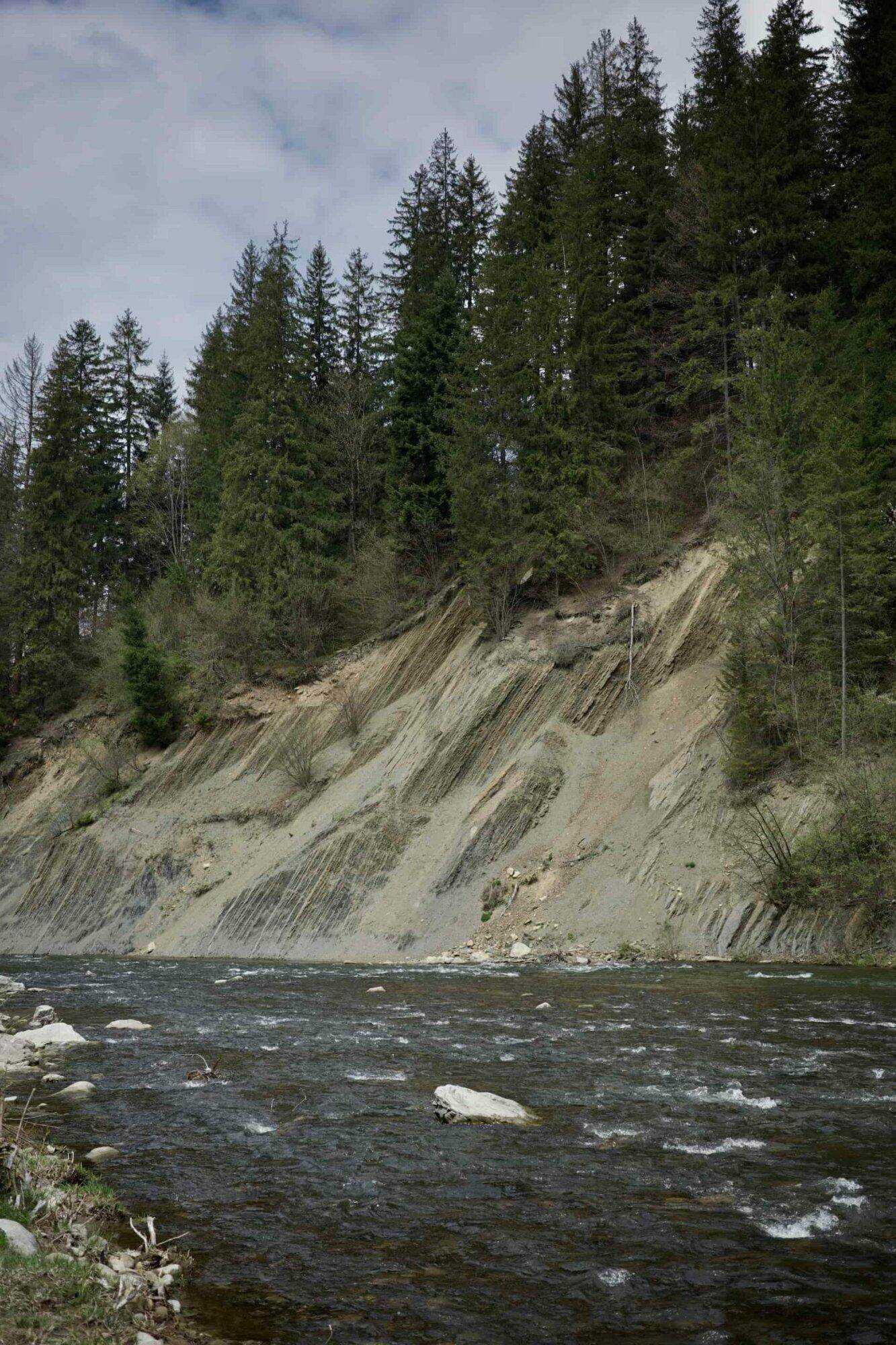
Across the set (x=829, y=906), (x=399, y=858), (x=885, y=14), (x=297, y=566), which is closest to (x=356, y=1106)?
(x=829, y=906)

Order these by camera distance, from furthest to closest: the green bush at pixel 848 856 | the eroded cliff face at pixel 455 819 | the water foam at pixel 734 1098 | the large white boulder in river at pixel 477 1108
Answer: the eroded cliff face at pixel 455 819
the green bush at pixel 848 856
the water foam at pixel 734 1098
the large white boulder in river at pixel 477 1108

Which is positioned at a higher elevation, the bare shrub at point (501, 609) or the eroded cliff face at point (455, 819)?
the bare shrub at point (501, 609)

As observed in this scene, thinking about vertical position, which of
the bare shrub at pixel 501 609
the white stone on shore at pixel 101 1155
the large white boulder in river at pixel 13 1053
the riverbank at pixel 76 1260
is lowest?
the large white boulder in river at pixel 13 1053

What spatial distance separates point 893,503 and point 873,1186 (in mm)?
23494

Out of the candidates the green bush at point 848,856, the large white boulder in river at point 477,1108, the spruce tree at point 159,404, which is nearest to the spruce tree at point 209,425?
the spruce tree at point 159,404

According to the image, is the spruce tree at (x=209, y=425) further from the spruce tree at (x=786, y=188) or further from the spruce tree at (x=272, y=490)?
the spruce tree at (x=786, y=188)

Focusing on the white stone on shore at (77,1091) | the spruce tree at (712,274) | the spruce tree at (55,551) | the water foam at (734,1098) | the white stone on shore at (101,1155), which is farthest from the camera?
the spruce tree at (55,551)

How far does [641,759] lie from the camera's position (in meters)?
27.9

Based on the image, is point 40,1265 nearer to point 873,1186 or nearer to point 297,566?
point 873,1186

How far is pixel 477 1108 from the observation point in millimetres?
7977

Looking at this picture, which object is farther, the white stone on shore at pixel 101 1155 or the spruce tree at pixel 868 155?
the spruce tree at pixel 868 155

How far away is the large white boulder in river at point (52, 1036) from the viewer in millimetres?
11672

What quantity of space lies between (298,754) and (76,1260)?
102 ft

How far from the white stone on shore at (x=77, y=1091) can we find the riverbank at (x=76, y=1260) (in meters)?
1.81
